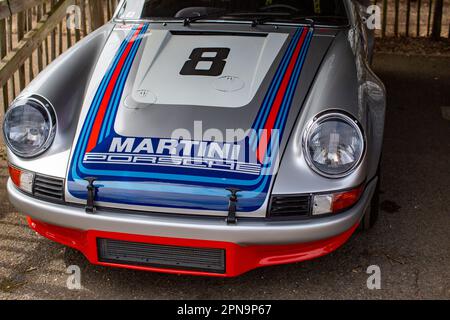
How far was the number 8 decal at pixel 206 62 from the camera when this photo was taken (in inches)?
139

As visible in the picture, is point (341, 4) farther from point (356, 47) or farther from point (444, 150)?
point (444, 150)

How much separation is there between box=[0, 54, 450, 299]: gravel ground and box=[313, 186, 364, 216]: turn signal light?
1.63 feet

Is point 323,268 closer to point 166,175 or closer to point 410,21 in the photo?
point 166,175

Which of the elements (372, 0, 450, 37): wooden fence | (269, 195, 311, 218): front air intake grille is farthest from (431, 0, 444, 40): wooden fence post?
(269, 195, 311, 218): front air intake grille

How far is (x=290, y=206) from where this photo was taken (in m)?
2.92

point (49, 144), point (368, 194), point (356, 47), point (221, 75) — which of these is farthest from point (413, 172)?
point (49, 144)

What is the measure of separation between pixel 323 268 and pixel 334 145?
30.5 inches

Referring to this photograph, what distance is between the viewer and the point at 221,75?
3490mm

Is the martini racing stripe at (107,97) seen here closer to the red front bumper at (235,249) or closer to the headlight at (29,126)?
the headlight at (29,126)

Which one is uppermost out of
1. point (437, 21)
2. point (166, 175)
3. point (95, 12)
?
point (166, 175)

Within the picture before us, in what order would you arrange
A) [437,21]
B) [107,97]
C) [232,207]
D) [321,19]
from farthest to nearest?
[437,21] → [321,19] → [107,97] → [232,207]

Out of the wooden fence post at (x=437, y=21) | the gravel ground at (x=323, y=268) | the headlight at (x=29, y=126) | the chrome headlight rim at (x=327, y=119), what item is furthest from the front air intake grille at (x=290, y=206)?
the wooden fence post at (x=437, y=21)

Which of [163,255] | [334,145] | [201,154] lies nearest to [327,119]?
[334,145]

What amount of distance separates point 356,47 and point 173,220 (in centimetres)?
169
